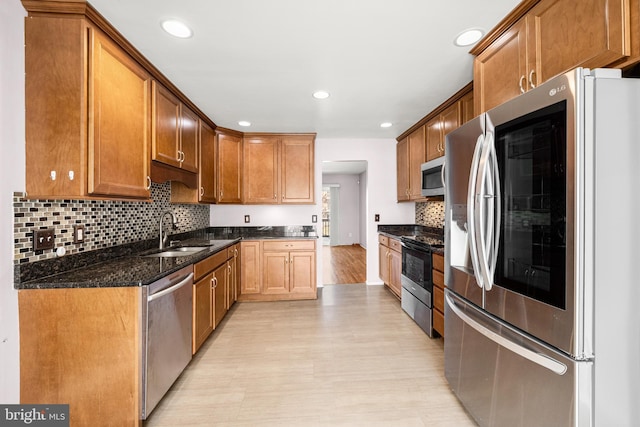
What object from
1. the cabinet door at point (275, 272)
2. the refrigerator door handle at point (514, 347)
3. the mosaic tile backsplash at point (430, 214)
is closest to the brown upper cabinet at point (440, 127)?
the mosaic tile backsplash at point (430, 214)

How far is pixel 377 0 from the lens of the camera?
142 cm

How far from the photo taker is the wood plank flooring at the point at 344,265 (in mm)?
4848

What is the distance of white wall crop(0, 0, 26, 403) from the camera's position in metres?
1.37

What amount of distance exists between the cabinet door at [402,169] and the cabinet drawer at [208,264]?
2554 millimetres

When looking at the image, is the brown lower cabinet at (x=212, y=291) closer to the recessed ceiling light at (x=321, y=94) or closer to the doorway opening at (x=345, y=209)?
the recessed ceiling light at (x=321, y=94)

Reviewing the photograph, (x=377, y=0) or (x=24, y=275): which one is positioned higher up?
(x=377, y=0)

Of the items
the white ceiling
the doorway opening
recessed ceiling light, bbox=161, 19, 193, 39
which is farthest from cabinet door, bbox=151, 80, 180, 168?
the doorway opening

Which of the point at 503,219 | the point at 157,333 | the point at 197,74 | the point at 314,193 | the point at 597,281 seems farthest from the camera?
the point at 314,193

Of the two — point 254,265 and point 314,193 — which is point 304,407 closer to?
point 254,265

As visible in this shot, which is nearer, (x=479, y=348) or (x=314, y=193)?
(x=479, y=348)

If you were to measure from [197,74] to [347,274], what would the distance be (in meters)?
4.05

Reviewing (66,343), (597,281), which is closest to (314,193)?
(66,343)

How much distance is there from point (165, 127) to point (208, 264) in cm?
124

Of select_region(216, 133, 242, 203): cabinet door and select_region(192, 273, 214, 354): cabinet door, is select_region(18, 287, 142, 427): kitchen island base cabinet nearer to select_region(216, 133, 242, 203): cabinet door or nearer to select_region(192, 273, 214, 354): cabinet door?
select_region(192, 273, 214, 354): cabinet door
